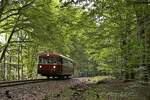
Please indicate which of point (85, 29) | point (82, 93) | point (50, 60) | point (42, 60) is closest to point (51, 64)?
point (50, 60)

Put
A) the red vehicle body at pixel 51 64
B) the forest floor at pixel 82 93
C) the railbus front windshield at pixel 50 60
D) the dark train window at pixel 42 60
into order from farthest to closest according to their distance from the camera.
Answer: the dark train window at pixel 42 60
the railbus front windshield at pixel 50 60
the red vehicle body at pixel 51 64
the forest floor at pixel 82 93

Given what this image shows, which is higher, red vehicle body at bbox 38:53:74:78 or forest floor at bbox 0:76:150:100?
red vehicle body at bbox 38:53:74:78

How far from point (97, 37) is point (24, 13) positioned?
259 inches

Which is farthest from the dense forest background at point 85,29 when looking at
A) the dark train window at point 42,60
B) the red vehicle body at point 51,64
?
the red vehicle body at point 51,64

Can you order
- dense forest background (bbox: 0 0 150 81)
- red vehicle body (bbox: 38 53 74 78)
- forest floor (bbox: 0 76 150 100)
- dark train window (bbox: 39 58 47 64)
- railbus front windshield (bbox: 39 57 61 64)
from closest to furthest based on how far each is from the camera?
forest floor (bbox: 0 76 150 100), dense forest background (bbox: 0 0 150 81), red vehicle body (bbox: 38 53 74 78), railbus front windshield (bbox: 39 57 61 64), dark train window (bbox: 39 58 47 64)

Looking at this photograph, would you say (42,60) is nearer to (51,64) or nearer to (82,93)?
(51,64)

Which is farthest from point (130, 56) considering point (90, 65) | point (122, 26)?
point (90, 65)

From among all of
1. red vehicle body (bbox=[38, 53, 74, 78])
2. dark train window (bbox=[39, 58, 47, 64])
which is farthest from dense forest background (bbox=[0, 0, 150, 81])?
red vehicle body (bbox=[38, 53, 74, 78])

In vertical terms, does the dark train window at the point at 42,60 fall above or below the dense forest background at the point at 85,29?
below

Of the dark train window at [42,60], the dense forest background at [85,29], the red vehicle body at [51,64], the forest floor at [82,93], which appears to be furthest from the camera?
the dark train window at [42,60]

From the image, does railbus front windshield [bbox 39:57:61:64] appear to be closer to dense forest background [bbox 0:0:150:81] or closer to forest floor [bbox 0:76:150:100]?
dense forest background [bbox 0:0:150:81]

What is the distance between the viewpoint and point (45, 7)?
2819cm

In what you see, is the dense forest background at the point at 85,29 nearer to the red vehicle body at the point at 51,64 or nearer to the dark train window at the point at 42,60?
the dark train window at the point at 42,60

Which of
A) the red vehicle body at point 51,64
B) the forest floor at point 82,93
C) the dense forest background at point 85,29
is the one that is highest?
the dense forest background at point 85,29
